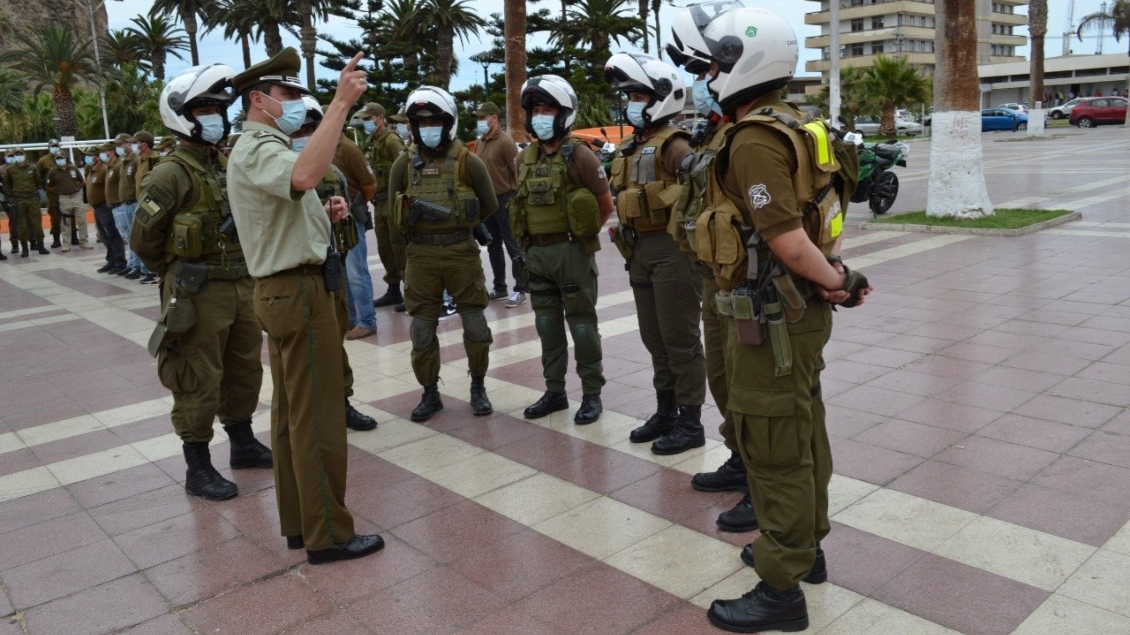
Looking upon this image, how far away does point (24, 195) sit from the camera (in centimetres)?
1609

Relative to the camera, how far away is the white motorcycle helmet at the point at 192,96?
4414 millimetres

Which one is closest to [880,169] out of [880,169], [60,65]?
[880,169]

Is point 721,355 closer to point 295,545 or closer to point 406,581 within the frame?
point 406,581

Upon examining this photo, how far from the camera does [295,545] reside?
13.0 feet

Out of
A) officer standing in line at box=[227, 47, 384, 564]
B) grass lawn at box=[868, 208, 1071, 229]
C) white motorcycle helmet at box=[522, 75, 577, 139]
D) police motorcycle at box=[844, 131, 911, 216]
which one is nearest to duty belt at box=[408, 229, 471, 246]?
white motorcycle helmet at box=[522, 75, 577, 139]

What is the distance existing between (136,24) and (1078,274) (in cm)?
5616

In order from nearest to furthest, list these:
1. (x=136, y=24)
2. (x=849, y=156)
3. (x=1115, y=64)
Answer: (x=849, y=156) < (x=136, y=24) < (x=1115, y=64)

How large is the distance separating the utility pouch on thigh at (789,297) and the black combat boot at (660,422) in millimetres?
2185

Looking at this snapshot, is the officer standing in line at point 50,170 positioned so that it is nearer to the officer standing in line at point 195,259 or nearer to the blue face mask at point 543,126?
the officer standing in line at point 195,259

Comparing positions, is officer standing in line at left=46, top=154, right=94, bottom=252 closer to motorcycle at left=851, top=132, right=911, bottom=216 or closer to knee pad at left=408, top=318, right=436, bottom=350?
knee pad at left=408, top=318, right=436, bottom=350

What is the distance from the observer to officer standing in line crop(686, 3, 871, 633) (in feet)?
9.44

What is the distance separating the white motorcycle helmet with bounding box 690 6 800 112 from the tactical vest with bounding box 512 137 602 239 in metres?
2.10

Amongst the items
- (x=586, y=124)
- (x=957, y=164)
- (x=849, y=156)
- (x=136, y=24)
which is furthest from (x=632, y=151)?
(x=136, y=24)

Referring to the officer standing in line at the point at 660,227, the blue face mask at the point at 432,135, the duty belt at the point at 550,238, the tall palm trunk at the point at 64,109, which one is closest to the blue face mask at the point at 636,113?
the officer standing in line at the point at 660,227
